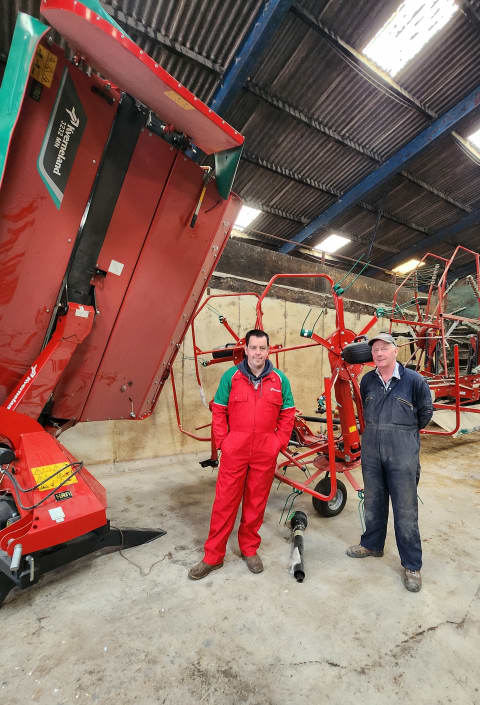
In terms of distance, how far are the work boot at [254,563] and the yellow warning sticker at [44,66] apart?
3.05m

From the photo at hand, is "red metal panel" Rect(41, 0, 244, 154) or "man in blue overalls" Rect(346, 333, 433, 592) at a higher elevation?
"red metal panel" Rect(41, 0, 244, 154)

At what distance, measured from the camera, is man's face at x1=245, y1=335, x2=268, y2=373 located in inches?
89.7

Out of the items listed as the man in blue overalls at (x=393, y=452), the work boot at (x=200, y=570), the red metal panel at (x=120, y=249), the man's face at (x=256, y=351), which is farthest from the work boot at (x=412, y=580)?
the red metal panel at (x=120, y=249)

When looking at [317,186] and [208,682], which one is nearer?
[208,682]

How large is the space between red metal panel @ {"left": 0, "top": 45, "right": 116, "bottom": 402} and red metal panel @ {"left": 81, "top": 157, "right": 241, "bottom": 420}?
46 centimetres

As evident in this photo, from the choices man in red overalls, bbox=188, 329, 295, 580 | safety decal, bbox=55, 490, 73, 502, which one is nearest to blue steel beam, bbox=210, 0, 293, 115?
man in red overalls, bbox=188, 329, 295, 580

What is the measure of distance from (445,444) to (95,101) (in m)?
6.60

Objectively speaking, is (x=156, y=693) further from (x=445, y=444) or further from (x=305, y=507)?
(x=445, y=444)

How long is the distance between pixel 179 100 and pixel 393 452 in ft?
8.10

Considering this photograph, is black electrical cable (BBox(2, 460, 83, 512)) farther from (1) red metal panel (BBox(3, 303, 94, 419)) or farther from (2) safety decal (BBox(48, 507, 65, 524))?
(1) red metal panel (BBox(3, 303, 94, 419))

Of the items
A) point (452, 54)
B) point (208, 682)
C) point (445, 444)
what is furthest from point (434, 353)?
point (208, 682)

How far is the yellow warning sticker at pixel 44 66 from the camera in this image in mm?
1532

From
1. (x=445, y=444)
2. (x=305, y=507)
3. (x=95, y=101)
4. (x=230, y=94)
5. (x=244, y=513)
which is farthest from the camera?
(x=445, y=444)

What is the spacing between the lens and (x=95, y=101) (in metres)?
1.79
